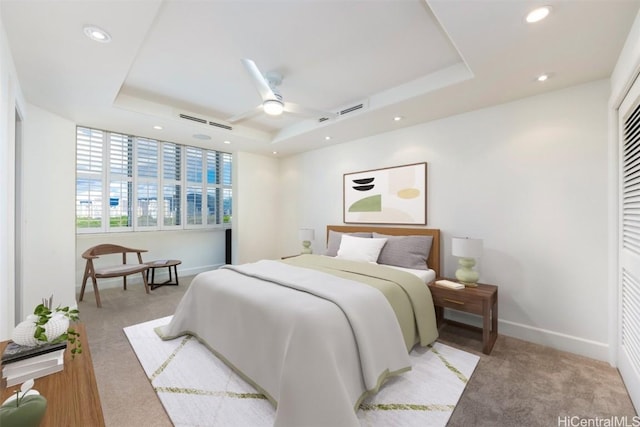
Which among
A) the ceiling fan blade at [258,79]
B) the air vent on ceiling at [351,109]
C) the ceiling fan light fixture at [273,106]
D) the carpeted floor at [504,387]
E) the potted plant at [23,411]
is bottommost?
the carpeted floor at [504,387]

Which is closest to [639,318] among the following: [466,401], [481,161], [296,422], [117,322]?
[466,401]

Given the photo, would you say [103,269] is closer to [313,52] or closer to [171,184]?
[171,184]

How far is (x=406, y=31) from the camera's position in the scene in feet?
6.83

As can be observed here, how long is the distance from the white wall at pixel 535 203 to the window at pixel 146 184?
13.7 feet

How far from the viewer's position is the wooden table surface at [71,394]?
95cm

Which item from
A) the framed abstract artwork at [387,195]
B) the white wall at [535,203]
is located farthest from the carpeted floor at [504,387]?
the framed abstract artwork at [387,195]

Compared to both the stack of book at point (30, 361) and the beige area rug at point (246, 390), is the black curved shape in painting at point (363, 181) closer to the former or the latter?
the beige area rug at point (246, 390)

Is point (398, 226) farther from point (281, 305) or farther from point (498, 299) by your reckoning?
point (281, 305)

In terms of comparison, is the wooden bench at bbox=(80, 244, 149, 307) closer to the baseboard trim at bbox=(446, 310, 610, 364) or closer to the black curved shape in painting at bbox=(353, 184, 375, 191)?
the black curved shape in painting at bbox=(353, 184, 375, 191)

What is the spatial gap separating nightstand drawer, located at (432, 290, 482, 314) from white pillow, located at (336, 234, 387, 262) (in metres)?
0.89

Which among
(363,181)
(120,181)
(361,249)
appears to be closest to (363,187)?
(363,181)

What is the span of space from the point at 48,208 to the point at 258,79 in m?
3.06

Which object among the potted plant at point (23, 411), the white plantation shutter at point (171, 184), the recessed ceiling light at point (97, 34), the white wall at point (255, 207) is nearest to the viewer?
the potted plant at point (23, 411)

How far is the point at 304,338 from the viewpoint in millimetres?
1591
